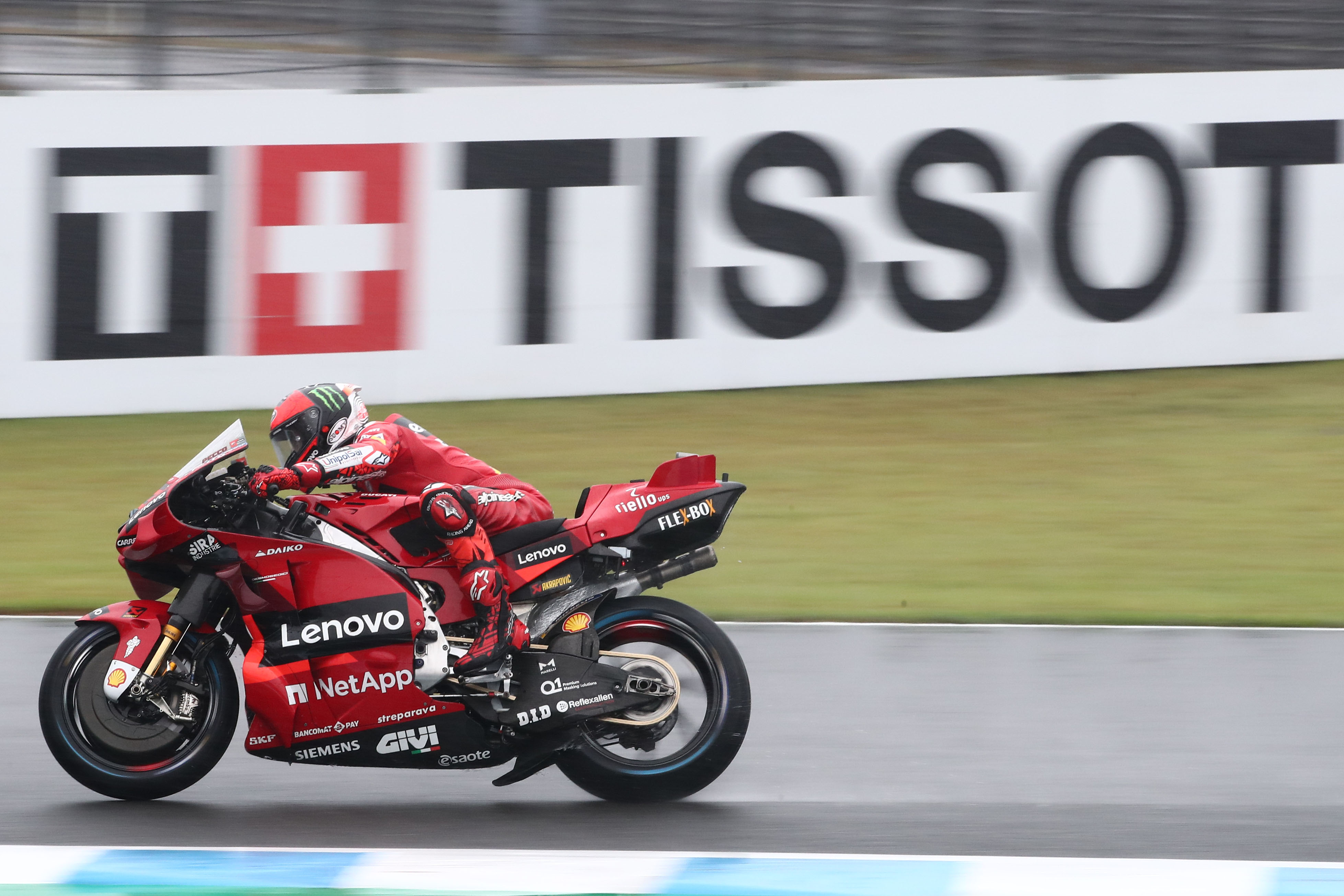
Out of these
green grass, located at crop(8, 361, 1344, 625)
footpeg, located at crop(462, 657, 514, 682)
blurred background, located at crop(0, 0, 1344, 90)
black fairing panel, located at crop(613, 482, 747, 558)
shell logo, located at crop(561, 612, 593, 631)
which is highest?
blurred background, located at crop(0, 0, 1344, 90)

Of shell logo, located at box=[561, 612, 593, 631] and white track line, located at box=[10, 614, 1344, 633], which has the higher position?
shell logo, located at box=[561, 612, 593, 631]

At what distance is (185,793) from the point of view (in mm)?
5621

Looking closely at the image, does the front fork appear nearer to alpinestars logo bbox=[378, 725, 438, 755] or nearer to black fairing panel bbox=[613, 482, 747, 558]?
alpinestars logo bbox=[378, 725, 438, 755]

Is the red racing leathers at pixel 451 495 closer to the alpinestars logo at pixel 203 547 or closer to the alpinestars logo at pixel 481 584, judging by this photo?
the alpinestars logo at pixel 481 584

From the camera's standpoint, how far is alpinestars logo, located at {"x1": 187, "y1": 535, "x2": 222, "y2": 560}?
5387mm

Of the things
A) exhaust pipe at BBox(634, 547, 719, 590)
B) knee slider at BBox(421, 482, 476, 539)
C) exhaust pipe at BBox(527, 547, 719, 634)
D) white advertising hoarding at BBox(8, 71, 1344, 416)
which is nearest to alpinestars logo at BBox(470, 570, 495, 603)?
knee slider at BBox(421, 482, 476, 539)

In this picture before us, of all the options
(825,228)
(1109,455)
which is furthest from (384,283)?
(1109,455)

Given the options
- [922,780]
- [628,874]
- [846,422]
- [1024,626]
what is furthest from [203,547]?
[846,422]

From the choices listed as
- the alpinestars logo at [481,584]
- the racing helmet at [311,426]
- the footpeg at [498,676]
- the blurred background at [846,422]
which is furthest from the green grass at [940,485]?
the racing helmet at [311,426]

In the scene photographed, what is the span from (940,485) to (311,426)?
21.8 feet

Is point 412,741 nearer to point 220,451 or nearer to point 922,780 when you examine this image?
point 220,451

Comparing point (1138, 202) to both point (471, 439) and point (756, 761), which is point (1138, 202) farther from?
point (756, 761)

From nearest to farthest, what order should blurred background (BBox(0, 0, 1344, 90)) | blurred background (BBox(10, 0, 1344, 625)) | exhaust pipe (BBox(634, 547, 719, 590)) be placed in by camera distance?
exhaust pipe (BBox(634, 547, 719, 590))
blurred background (BBox(10, 0, 1344, 625))
blurred background (BBox(0, 0, 1344, 90))

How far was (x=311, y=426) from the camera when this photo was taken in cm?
549
